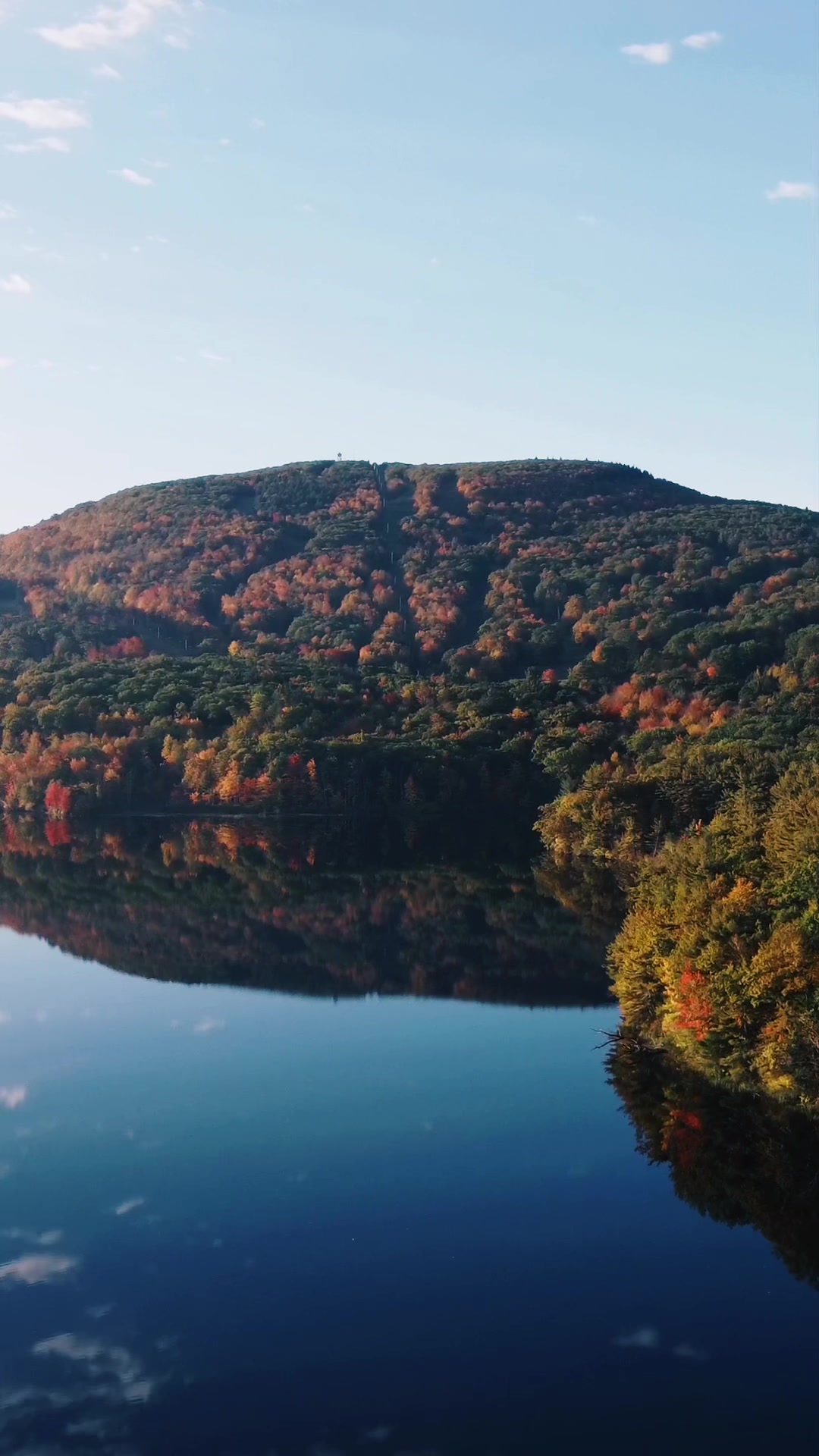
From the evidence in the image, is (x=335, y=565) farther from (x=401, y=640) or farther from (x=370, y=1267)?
(x=370, y=1267)

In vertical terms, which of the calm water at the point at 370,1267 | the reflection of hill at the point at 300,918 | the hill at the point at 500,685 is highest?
the hill at the point at 500,685

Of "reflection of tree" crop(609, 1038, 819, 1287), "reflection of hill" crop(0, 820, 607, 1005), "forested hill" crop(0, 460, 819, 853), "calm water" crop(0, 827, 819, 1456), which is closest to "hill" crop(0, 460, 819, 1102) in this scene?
"forested hill" crop(0, 460, 819, 853)

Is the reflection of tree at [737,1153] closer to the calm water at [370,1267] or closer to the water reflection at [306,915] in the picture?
the calm water at [370,1267]

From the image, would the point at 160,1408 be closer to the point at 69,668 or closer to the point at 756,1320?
the point at 756,1320

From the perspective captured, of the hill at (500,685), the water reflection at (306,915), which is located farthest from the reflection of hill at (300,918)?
the hill at (500,685)

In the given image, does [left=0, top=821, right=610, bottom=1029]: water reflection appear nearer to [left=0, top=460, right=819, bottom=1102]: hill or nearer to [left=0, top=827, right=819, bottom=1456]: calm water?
[left=0, top=460, right=819, bottom=1102]: hill

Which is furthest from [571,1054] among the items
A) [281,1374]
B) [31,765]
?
[31,765]

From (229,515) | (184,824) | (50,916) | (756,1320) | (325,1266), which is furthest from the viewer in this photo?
(229,515)
